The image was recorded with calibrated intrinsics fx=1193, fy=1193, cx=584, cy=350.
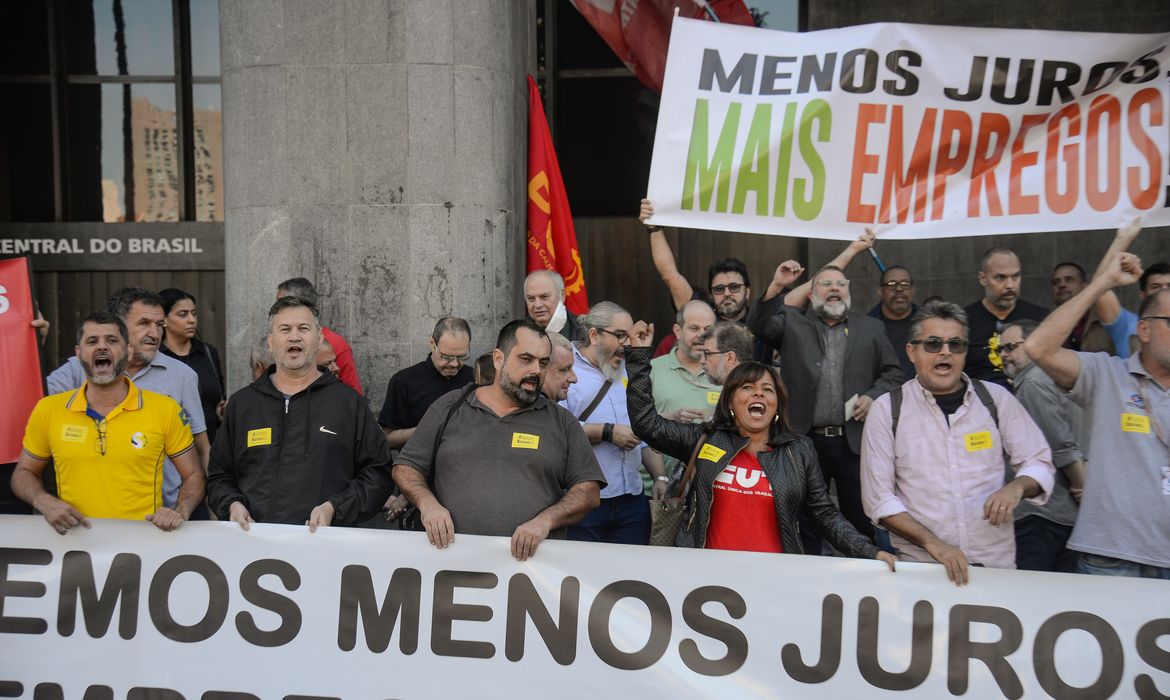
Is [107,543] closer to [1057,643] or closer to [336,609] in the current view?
[336,609]

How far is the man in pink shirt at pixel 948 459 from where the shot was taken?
190 inches

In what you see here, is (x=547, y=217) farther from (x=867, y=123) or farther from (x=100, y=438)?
(x=100, y=438)

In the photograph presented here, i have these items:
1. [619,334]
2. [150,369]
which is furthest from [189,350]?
[619,334]

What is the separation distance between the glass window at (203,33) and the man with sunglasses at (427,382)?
6.63 m

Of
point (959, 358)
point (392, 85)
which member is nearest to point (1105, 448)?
point (959, 358)

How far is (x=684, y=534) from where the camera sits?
5188 mm

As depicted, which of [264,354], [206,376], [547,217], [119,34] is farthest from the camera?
[119,34]

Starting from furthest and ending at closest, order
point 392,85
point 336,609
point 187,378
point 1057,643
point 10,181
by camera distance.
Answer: point 10,181 < point 392,85 < point 187,378 < point 336,609 < point 1057,643

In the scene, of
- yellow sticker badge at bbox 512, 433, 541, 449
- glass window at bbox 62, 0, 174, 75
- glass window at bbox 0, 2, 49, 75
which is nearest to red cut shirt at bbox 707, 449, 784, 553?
yellow sticker badge at bbox 512, 433, 541, 449

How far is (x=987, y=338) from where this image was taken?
696cm

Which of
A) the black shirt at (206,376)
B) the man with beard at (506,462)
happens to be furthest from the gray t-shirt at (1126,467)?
the black shirt at (206,376)

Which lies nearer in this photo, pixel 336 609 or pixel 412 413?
pixel 336 609

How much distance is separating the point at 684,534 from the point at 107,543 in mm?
2493

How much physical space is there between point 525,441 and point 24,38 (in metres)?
9.38
